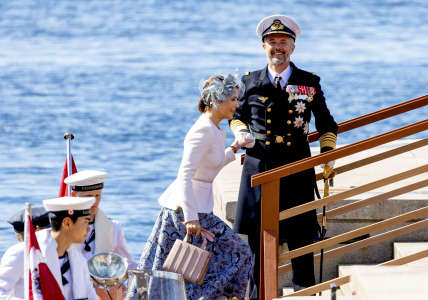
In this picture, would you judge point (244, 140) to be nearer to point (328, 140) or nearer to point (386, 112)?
point (328, 140)

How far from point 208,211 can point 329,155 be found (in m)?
0.82

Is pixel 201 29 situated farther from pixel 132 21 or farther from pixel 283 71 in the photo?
pixel 283 71

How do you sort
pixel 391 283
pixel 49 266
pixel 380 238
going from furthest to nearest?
pixel 380 238, pixel 49 266, pixel 391 283

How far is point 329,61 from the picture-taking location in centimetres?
3675

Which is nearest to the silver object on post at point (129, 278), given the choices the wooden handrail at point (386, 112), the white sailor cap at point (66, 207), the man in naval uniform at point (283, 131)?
the white sailor cap at point (66, 207)

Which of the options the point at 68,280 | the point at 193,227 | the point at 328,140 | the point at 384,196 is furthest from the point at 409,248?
the point at 68,280

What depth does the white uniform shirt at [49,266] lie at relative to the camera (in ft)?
12.6

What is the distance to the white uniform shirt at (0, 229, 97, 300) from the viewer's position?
12.6 ft

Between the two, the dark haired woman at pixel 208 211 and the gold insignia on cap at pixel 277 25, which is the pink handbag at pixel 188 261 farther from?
the gold insignia on cap at pixel 277 25

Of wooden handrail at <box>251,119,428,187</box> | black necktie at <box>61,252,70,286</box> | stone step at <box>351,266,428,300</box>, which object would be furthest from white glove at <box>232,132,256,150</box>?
stone step at <box>351,266,428,300</box>

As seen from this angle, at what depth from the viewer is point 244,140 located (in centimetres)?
516

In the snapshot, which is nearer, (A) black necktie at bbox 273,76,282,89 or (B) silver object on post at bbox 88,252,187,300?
(B) silver object on post at bbox 88,252,187,300

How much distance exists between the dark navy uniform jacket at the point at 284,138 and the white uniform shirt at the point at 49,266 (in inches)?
66.7

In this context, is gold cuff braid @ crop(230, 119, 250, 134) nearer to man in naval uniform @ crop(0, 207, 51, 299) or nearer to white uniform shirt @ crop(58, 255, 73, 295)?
man in naval uniform @ crop(0, 207, 51, 299)
